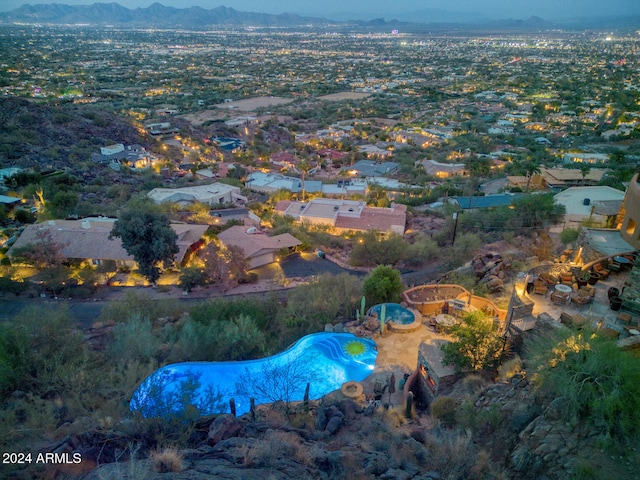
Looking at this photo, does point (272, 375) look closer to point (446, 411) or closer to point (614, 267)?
point (446, 411)

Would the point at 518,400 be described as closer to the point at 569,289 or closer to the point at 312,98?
the point at 569,289

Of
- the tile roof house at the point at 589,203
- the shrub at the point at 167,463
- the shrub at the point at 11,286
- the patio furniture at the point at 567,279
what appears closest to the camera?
the shrub at the point at 167,463

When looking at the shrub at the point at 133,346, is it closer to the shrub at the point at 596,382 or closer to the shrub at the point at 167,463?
the shrub at the point at 167,463

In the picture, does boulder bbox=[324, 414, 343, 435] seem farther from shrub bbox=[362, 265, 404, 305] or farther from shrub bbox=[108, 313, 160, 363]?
shrub bbox=[362, 265, 404, 305]

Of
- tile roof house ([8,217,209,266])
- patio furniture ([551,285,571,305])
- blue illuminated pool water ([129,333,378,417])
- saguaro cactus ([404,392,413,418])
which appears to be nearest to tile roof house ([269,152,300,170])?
tile roof house ([8,217,209,266])

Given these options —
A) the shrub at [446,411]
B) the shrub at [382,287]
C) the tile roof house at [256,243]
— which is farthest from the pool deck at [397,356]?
the tile roof house at [256,243]
